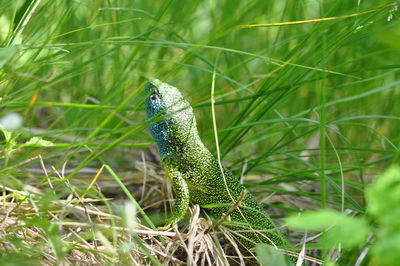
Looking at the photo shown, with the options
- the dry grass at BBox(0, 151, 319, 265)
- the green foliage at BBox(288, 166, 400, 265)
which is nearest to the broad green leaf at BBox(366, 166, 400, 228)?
the green foliage at BBox(288, 166, 400, 265)

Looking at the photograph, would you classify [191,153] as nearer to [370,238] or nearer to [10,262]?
[370,238]

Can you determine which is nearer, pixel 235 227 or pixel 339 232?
pixel 339 232

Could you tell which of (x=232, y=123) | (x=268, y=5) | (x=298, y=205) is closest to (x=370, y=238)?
(x=298, y=205)

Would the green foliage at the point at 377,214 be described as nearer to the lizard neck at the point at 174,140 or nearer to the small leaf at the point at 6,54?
the small leaf at the point at 6,54

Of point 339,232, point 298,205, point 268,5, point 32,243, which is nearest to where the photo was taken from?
point 339,232

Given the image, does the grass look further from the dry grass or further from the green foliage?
the green foliage

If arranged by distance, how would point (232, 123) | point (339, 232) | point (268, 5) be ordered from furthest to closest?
point (268, 5) < point (232, 123) < point (339, 232)
